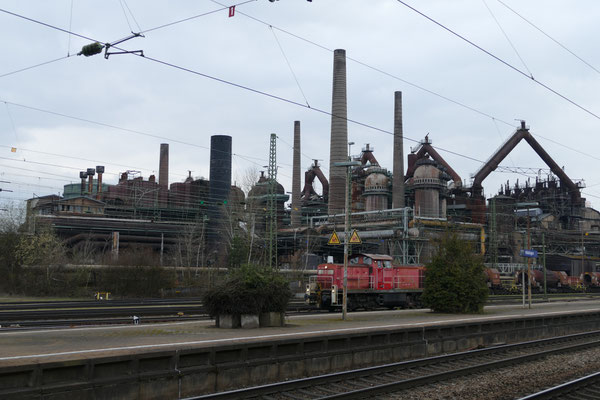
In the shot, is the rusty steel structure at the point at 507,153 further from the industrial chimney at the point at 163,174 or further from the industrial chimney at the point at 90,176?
the industrial chimney at the point at 90,176

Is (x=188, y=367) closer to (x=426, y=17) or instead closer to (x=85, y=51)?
(x=85, y=51)

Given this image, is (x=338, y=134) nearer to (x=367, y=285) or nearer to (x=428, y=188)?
(x=428, y=188)

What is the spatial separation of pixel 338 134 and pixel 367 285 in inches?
2031

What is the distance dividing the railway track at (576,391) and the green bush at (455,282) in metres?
14.4

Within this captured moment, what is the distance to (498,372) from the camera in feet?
49.6

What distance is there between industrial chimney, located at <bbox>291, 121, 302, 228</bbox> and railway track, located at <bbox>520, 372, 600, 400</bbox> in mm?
77176

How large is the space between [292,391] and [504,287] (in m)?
56.3

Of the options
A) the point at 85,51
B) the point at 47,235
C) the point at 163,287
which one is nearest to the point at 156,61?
the point at 85,51

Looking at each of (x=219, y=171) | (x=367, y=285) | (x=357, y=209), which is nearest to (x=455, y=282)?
(x=367, y=285)

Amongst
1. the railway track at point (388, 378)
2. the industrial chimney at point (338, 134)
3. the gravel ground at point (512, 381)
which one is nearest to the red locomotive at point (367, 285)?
the railway track at point (388, 378)

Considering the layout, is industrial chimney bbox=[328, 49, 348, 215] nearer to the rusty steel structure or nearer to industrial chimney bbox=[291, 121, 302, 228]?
industrial chimney bbox=[291, 121, 302, 228]

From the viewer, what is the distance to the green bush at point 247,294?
18.6 metres

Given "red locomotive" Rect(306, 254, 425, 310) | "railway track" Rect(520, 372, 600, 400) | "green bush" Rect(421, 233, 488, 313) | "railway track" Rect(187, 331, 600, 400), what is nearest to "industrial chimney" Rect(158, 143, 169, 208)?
"red locomotive" Rect(306, 254, 425, 310)

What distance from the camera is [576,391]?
12.8 metres
